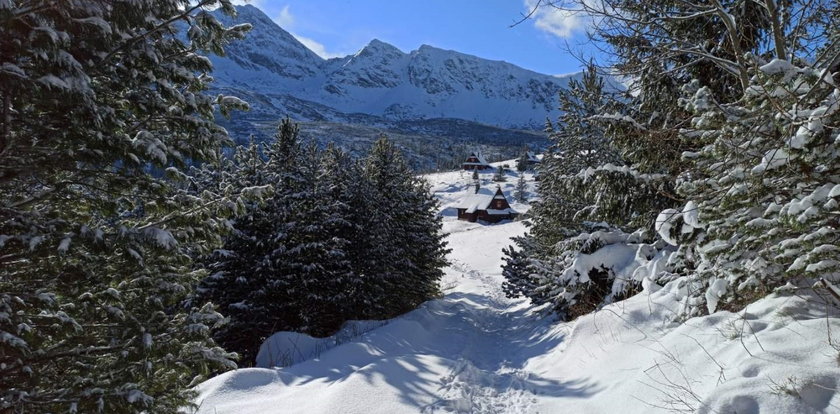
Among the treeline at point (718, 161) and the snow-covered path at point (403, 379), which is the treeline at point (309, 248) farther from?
the treeline at point (718, 161)

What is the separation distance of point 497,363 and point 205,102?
8.02 metres

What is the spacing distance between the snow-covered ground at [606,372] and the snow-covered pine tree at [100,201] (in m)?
1.93

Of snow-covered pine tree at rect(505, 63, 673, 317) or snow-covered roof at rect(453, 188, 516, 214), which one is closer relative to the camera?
snow-covered pine tree at rect(505, 63, 673, 317)

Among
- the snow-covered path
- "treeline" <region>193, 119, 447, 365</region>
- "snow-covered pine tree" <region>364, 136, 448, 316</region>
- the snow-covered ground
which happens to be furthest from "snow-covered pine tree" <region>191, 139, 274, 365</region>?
the snow-covered ground

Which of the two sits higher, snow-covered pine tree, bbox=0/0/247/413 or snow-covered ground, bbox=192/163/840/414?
snow-covered pine tree, bbox=0/0/247/413

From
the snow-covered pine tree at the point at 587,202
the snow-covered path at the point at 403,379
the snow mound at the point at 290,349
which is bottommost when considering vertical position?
the snow mound at the point at 290,349

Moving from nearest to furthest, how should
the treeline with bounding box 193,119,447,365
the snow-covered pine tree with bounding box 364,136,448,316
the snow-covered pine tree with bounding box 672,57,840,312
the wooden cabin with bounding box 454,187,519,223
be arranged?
the snow-covered pine tree with bounding box 672,57,840,312, the treeline with bounding box 193,119,447,365, the snow-covered pine tree with bounding box 364,136,448,316, the wooden cabin with bounding box 454,187,519,223

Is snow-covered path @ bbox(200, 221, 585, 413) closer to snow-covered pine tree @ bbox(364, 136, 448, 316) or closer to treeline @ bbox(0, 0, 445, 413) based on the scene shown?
treeline @ bbox(0, 0, 445, 413)

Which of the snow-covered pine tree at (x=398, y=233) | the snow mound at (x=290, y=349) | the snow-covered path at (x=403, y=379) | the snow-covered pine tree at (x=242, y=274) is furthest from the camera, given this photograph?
the snow-covered pine tree at (x=398, y=233)

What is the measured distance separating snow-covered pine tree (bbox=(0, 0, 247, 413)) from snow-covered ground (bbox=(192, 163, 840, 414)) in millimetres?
1932

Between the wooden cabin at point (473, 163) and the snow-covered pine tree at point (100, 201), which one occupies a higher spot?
the wooden cabin at point (473, 163)

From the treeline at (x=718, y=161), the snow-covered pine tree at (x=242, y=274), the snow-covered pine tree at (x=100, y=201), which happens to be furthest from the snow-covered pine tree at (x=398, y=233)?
the snow-covered pine tree at (x=100, y=201)

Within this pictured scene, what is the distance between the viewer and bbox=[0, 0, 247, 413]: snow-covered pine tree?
3.44 m

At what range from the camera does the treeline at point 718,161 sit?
3.25 metres
